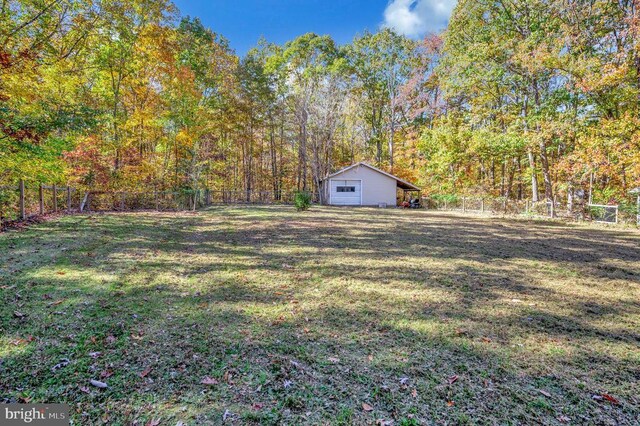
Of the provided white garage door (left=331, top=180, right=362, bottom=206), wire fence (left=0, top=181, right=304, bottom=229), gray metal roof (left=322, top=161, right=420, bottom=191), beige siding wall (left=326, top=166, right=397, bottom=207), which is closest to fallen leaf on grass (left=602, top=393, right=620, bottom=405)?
wire fence (left=0, top=181, right=304, bottom=229)

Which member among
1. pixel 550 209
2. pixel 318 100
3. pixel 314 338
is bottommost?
pixel 314 338

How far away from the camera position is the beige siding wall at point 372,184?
25.8 meters

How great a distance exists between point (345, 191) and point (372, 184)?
2.38m

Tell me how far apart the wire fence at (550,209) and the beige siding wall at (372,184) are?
4970mm

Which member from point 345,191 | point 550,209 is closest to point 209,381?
point 550,209

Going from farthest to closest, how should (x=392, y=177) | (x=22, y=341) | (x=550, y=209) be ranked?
1. (x=392, y=177)
2. (x=550, y=209)
3. (x=22, y=341)

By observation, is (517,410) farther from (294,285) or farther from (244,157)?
(244,157)

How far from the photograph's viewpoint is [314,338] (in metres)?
3.08

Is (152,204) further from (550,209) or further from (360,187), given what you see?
(550,209)

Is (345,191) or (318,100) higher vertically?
(318,100)

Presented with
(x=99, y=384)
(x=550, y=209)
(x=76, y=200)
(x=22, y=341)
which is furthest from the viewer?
(x=550, y=209)

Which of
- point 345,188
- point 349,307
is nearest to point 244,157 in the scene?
point 345,188

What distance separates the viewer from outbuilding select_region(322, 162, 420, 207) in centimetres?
2580

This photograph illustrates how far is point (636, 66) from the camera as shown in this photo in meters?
12.7
